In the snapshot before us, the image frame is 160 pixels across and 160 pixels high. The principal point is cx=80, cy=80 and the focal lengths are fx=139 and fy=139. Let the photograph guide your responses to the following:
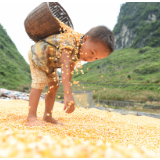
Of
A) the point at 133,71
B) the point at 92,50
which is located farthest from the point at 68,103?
the point at 133,71

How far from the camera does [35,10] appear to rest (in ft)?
6.06

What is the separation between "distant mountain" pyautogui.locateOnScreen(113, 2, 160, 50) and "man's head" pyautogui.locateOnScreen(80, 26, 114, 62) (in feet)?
114

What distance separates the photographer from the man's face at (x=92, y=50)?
173 cm

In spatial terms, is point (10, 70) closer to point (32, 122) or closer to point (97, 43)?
point (32, 122)

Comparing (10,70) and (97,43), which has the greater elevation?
(10,70)

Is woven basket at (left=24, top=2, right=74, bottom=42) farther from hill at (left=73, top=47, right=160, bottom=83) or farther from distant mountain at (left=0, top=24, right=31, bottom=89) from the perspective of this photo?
hill at (left=73, top=47, right=160, bottom=83)

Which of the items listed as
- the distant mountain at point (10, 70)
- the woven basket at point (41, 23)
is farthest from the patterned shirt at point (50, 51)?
the distant mountain at point (10, 70)

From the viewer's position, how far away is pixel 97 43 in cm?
172

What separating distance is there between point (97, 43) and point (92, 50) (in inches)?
4.1

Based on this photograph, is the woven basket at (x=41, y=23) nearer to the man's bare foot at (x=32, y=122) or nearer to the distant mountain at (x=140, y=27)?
the man's bare foot at (x=32, y=122)

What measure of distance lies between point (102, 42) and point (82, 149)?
53.3 inches

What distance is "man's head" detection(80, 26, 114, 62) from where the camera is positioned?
1717 mm

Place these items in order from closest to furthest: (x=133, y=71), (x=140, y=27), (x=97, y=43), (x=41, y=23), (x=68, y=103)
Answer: (x=68, y=103) < (x=97, y=43) < (x=41, y=23) < (x=133, y=71) < (x=140, y=27)

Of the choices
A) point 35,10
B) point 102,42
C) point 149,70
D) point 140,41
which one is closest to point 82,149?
point 102,42
